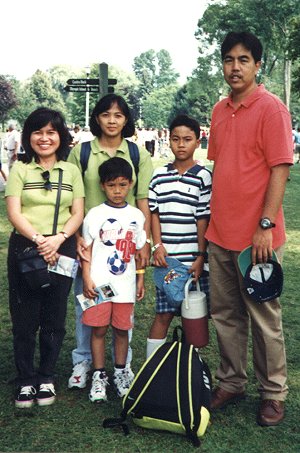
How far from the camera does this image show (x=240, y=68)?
3.37m

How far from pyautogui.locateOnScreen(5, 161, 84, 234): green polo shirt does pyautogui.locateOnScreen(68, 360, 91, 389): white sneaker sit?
102 centimetres

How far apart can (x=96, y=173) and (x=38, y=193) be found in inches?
17.5

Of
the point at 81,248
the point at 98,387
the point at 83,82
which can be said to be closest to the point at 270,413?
the point at 98,387

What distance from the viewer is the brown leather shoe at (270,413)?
11.4 ft

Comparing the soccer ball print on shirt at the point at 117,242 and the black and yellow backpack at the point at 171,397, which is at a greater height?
the soccer ball print on shirt at the point at 117,242

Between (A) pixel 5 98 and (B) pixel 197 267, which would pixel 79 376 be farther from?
(A) pixel 5 98

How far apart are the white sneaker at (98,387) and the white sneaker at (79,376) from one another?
0.53 feet

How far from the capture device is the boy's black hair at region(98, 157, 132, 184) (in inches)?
143

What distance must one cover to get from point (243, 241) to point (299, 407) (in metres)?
1.15

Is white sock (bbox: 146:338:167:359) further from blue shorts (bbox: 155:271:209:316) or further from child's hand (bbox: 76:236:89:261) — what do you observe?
child's hand (bbox: 76:236:89:261)

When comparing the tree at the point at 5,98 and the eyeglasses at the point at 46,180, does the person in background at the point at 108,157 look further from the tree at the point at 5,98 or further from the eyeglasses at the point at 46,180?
the tree at the point at 5,98

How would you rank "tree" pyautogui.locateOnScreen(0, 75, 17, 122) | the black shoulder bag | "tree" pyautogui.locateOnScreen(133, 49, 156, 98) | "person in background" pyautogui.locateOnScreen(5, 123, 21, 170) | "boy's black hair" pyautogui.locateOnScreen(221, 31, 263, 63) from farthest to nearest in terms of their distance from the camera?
"tree" pyautogui.locateOnScreen(133, 49, 156, 98)
"tree" pyautogui.locateOnScreen(0, 75, 17, 122)
"person in background" pyautogui.locateOnScreen(5, 123, 21, 170)
the black shoulder bag
"boy's black hair" pyautogui.locateOnScreen(221, 31, 263, 63)

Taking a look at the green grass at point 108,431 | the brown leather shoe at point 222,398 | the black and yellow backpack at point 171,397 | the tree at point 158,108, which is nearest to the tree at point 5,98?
the tree at point 158,108

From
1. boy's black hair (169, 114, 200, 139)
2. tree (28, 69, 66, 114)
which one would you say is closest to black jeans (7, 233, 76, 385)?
Answer: boy's black hair (169, 114, 200, 139)
